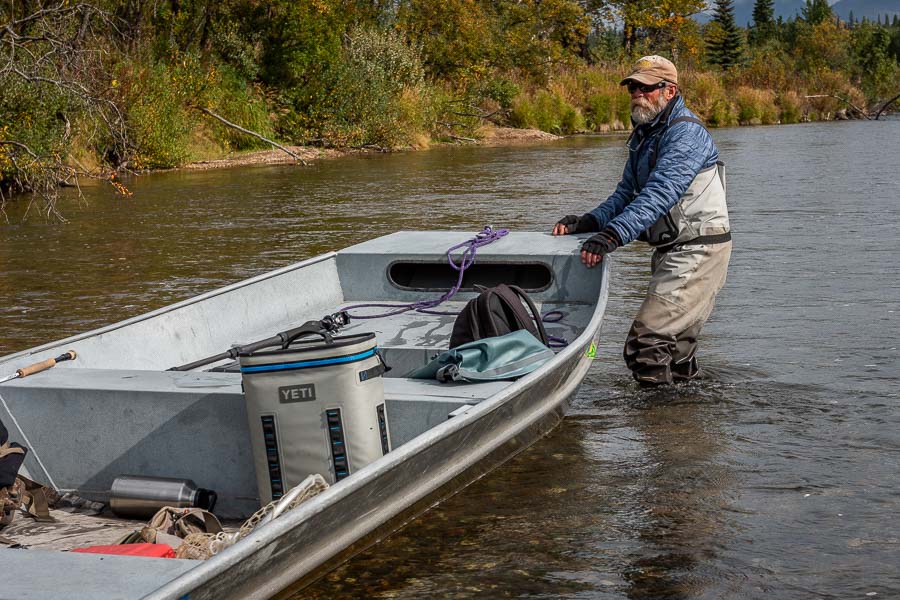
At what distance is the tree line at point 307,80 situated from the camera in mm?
14273

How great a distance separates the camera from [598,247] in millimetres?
5840

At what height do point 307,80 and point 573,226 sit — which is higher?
point 307,80

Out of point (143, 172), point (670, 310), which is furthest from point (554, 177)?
point (670, 310)

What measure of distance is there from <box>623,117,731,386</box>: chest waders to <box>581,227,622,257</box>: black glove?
21 centimetres

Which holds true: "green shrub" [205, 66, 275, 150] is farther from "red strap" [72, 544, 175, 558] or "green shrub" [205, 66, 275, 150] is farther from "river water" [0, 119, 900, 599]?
"red strap" [72, 544, 175, 558]

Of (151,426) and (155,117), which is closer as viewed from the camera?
(151,426)

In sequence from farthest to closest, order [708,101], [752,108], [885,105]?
1. [885,105]
2. [752,108]
3. [708,101]

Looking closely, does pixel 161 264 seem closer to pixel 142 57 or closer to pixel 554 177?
pixel 554 177

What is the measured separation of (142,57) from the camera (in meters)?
23.4

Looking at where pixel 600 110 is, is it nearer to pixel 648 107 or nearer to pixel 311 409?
pixel 648 107

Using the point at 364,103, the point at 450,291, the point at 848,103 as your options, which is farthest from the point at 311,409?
the point at 848,103

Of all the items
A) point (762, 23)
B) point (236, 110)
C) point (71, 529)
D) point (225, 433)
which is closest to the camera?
point (71, 529)

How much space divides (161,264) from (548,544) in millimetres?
7746

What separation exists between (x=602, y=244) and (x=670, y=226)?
371 mm
